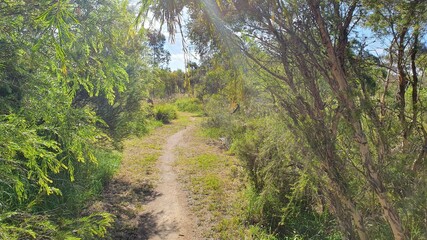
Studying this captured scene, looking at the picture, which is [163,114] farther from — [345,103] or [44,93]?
[345,103]

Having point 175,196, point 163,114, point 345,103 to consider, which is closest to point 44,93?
point 345,103

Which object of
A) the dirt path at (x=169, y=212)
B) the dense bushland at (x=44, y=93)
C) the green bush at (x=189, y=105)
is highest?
the green bush at (x=189, y=105)

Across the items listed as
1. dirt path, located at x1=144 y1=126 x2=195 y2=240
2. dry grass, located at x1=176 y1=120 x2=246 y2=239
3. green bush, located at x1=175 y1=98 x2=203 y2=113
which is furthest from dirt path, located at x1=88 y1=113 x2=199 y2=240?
green bush, located at x1=175 y1=98 x2=203 y2=113

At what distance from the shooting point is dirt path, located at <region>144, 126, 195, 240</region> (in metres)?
5.64

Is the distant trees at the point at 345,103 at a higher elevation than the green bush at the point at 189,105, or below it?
below

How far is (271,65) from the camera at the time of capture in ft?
10.4

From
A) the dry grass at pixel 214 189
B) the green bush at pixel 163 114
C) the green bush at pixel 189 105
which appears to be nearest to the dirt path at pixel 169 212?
the dry grass at pixel 214 189

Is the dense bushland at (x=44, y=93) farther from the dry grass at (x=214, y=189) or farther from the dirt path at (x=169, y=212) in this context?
the dry grass at (x=214, y=189)

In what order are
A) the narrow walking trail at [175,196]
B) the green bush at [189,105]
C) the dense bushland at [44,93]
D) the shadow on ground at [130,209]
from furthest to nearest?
the green bush at [189,105], the narrow walking trail at [175,196], the shadow on ground at [130,209], the dense bushland at [44,93]

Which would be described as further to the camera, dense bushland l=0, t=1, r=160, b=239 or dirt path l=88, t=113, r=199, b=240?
dirt path l=88, t=113, r=199, b=240

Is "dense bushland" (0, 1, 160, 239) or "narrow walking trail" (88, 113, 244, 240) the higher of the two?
"dense bushland" (0, 1, 160, 239)

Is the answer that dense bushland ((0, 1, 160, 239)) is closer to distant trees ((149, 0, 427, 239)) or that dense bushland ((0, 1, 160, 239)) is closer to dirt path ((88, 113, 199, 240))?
distant trees ((149, 0, 427, 239))

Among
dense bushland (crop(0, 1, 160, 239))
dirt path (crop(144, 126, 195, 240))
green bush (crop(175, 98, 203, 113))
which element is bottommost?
dirt path (crop(144, 126, 195, 240))

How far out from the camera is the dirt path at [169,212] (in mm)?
5637
